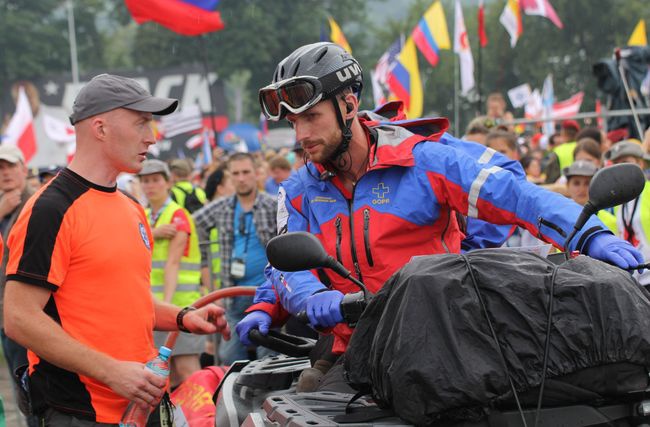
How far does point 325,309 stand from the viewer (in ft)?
11.3

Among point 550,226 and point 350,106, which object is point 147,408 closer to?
point 350,106

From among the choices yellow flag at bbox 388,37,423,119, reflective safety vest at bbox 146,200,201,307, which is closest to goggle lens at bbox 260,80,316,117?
reflective safety vest at bbox 146,200,201,307

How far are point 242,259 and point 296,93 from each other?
18.0 feet

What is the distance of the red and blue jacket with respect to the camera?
384cm

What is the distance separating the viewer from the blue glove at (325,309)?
343 cm

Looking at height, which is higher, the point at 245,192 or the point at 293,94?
the point at 293,94

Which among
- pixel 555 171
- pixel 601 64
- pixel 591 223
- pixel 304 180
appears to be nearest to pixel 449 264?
pixel 591 223

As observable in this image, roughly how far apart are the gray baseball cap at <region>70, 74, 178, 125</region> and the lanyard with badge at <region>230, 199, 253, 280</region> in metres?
5.11

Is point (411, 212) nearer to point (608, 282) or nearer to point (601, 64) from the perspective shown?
point (608, 282)

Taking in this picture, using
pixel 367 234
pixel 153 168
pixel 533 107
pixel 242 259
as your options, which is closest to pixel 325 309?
pixel 367 234

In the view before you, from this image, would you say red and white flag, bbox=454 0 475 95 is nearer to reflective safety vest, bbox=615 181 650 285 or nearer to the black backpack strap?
reflective safety vest, bbox=615 181 650 285

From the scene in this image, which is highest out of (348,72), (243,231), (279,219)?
(348,72)

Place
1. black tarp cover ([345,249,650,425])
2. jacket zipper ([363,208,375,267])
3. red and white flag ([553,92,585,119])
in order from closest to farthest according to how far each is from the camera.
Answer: black tarp cover ([345,249,650,425]) → jacket zipper ([363,208,375,267]) → red and white flag ([553,92,585,119])

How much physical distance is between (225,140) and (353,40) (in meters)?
41.4
